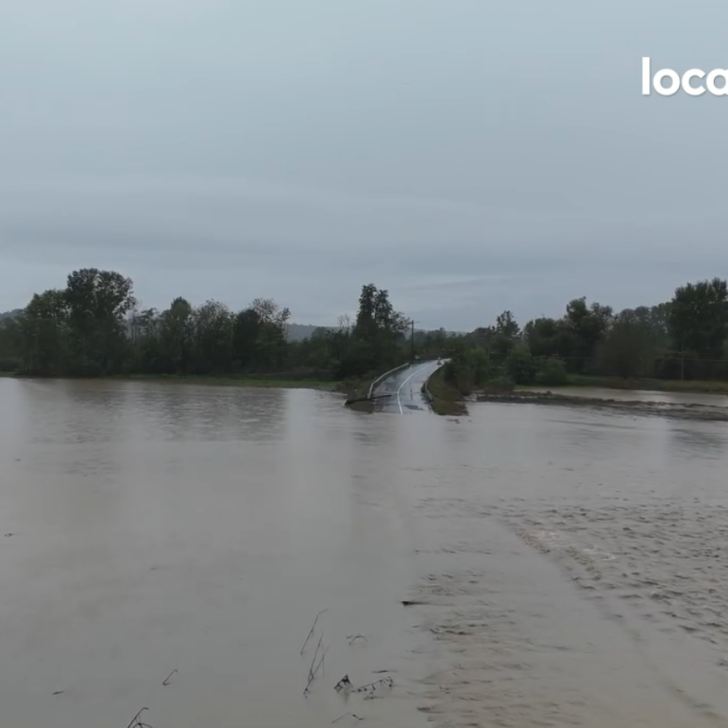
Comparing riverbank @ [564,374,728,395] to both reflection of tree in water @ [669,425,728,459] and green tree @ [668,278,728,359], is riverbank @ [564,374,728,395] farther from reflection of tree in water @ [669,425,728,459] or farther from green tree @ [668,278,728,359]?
reflection of tree in water @ [669,425,728,459]

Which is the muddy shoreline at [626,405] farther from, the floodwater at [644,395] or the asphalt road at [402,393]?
the asphalt road at [402,393]

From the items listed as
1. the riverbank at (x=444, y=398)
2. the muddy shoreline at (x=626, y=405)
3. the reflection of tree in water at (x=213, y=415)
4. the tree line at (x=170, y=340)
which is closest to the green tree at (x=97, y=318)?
the tree line at (x=170, y=340)

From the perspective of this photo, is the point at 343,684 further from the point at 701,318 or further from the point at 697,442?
the point at 701,318

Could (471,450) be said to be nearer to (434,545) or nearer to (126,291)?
(434,545)

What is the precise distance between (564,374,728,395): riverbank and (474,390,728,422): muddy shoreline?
10.0 meters

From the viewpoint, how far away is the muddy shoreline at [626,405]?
31.5 m

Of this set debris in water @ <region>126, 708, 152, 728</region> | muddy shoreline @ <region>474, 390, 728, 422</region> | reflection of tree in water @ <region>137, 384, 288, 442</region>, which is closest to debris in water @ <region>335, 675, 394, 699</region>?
debris in water @ <region>126, 708, 152, 728</region>

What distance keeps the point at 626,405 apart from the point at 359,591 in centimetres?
3030

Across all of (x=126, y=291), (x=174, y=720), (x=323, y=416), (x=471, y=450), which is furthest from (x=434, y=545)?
(x=126, y=291)

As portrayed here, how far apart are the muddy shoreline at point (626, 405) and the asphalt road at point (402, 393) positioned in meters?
3.37

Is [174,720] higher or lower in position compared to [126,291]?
lower

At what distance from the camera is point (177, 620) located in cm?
616

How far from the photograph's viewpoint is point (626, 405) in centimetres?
3488

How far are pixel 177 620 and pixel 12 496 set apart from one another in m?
6.53
